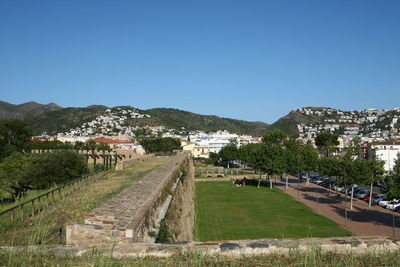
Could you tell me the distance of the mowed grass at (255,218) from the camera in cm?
2097

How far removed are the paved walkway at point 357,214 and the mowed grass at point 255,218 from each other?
1.00 metres

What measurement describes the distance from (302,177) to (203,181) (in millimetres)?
17135

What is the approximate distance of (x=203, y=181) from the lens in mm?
52938

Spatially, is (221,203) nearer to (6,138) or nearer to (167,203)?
(167,203)

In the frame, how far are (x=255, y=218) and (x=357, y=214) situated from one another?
849 centimetres

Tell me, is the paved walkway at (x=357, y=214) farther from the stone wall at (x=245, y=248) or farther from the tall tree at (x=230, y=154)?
the tall tree at (x=230, y=154)

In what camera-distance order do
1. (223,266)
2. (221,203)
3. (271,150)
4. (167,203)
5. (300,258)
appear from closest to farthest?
1. (223,266)
2. (300,258)
3. (167,203)
4. (221,203)
5. (271,150)

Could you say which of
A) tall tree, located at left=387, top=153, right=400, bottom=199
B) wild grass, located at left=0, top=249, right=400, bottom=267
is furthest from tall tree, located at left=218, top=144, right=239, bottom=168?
wild grass, located at left=0, top=249, right=400, bottom=267

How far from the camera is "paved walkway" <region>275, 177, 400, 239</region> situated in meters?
21.7

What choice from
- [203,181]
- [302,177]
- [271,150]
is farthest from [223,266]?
[302,177]

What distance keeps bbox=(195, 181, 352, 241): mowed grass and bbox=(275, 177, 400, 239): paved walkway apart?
1.00 m

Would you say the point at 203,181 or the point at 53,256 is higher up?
the point at 53,256

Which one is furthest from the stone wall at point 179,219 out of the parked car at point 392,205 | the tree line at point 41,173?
the parked car at point 392,205

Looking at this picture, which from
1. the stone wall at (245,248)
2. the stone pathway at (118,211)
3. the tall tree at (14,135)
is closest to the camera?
the stone wall at (245,248)
